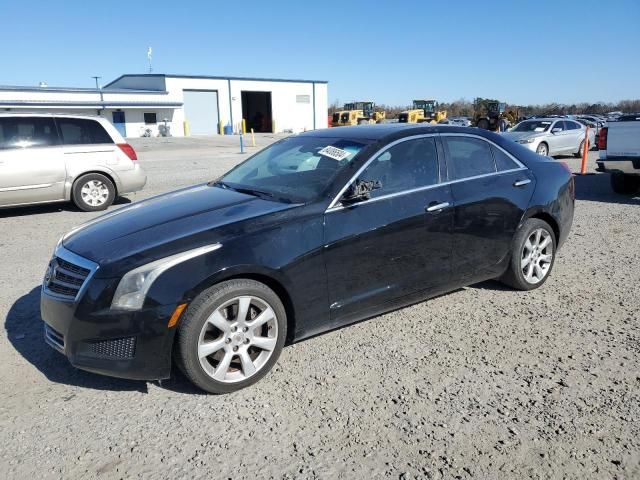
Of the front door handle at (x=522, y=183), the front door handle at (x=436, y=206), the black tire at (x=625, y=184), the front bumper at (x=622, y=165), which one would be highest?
the front door handle at (x=522, y=183)

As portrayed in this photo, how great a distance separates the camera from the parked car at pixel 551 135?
17078 millimetres

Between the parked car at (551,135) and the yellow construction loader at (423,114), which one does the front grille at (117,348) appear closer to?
the parked car at (551,135)

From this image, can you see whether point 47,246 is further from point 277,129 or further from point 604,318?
point 277,129

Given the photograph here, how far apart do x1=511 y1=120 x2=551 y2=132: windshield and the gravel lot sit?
14.3 meters

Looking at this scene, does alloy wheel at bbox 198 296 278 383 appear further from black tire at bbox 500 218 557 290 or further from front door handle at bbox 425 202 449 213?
black tire at bbox 500 218 557 290

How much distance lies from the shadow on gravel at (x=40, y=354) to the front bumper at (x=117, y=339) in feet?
1.10

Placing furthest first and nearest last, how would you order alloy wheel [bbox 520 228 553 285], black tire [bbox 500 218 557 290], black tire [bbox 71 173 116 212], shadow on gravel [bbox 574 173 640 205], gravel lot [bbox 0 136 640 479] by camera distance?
shadow on gravel [bbox 574 173 640 205], black tire [bbox 71 173 116 212], alloy wheel [bbox 520 228 553 285], black tire [bbox 500 218 557 290], gravel lot [bbox 0 136 640 479]

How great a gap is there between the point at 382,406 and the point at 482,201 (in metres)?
2.15

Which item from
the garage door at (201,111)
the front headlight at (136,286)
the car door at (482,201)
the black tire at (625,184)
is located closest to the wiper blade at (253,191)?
the front headlight at (136,286)

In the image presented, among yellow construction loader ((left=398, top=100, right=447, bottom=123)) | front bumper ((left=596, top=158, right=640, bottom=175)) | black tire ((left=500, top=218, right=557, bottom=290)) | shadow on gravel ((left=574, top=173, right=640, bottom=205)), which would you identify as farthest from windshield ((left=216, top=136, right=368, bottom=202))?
yellow construction loader ((left=398, top=100, right=447, bottom=123))

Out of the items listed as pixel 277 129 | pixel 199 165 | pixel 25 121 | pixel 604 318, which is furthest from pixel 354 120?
pixel 604 318

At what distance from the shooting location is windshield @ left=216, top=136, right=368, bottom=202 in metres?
3.94

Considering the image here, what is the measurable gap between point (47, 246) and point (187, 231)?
446 centimetres

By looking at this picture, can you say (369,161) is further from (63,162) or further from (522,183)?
(63,162)
